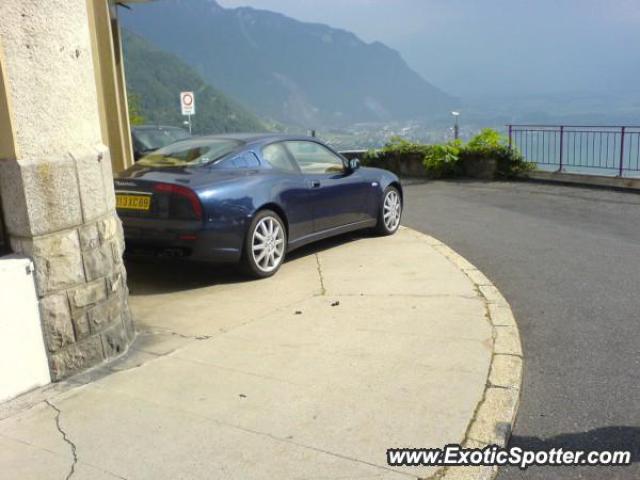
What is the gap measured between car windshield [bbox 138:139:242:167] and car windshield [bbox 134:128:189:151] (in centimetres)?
739

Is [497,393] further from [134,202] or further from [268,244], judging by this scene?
[134,202]

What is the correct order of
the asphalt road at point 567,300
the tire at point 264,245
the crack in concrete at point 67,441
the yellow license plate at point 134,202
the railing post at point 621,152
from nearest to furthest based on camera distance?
the crack in concrete at point 67,441
the asphalt road at point 567,300
the yellow license plate at point 134,202
the tire at point 264,245
the railing post at point 621,152

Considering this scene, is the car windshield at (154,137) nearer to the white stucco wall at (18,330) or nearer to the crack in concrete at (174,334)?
the crack in concrete at (174,334)

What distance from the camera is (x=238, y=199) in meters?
6.31

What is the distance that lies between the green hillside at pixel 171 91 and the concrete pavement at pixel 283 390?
163 feet

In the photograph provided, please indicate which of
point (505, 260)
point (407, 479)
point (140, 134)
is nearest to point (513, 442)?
point (407, 479)

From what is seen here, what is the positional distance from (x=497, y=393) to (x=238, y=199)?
10.9ft

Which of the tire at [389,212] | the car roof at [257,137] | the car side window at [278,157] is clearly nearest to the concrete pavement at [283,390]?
the car side window at [278,157]

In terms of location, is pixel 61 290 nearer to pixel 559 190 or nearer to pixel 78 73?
pixel 78 73

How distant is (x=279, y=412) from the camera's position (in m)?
3.60

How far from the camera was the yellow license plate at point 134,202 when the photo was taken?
6.22m

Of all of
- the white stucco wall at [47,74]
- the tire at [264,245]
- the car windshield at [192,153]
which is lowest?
the tire at [264,245]

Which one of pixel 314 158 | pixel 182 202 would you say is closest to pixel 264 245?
pixel 182 202

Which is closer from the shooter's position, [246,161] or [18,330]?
[18,330]
